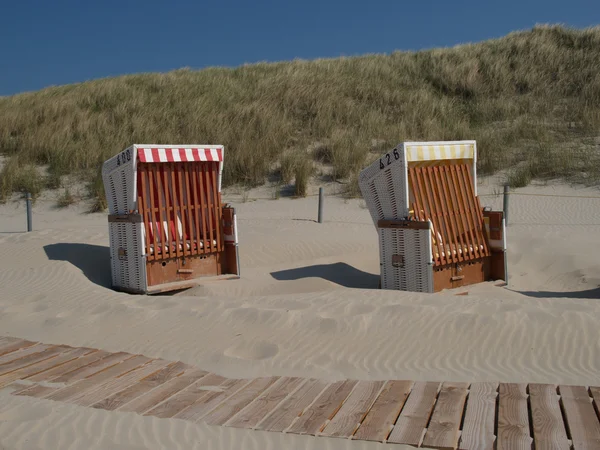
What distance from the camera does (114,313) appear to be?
854 centimetres

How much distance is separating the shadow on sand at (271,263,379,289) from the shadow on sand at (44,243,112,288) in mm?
2846

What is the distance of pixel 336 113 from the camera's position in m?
25.2

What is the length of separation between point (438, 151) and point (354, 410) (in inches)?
222

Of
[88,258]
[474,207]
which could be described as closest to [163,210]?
[88,258]

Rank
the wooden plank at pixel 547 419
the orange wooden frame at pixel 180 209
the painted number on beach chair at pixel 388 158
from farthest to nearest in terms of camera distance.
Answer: the orange wooden frame at pixel 180 209
the painted number on beach chair at pixel 388 158
the wooden plank at pixel 547 419

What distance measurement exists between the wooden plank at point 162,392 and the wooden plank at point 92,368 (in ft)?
2.54

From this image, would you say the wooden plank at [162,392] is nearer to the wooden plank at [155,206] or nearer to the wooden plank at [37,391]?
the wooden plank at [37,391]

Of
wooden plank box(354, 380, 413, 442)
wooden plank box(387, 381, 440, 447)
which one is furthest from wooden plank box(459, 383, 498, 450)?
wooden plank box(354, 380, 413, 442)

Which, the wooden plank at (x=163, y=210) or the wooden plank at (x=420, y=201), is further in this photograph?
the wooden plank at (x=163, y=210)

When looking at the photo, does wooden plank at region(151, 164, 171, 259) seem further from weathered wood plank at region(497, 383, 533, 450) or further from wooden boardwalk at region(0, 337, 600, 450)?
weathered wood plank at region(497, 383, 533, 450)

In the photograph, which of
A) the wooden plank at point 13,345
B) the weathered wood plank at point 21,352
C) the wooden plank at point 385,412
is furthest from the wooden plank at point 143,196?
the wooden plank at point 385,412

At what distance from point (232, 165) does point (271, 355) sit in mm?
14765

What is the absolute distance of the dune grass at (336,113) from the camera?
2105 cm

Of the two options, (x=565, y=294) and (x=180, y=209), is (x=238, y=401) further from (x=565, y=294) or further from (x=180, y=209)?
(x=565, y=294)
